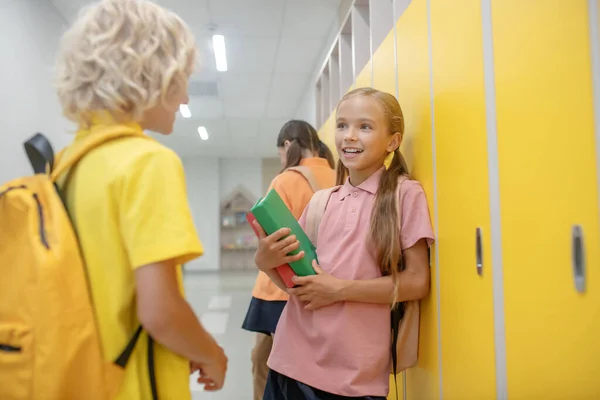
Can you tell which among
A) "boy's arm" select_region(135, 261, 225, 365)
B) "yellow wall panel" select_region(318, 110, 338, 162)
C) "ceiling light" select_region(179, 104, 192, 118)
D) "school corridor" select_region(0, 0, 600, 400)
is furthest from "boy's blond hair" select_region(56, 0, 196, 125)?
"ceiling light" select_region(179, 104, 192, 118)

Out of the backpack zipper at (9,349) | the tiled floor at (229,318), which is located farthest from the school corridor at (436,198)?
the tiled floor at (229,318)

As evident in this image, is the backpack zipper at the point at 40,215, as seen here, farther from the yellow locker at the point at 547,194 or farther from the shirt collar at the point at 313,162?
the shirt collar at the point at 313,162

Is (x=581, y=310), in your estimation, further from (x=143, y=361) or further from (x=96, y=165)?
(x=96, y=165)

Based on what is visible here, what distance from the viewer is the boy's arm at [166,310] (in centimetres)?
76

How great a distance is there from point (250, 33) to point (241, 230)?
8.41m

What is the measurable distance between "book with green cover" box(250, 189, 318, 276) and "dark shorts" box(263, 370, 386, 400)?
310 mm

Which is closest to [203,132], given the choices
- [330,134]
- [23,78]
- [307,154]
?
[23,78]

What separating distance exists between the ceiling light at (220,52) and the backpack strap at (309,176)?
122 inches

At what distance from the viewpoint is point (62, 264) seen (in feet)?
2.43

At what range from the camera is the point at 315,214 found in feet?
4.96

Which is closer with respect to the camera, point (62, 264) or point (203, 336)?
point (62, 264)

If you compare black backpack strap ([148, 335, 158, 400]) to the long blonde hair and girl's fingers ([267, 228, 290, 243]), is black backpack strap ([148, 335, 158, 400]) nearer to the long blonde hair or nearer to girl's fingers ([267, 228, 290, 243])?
girl's fingers ([267, 228, 290, 243])

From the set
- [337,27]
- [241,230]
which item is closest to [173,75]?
[337,27]

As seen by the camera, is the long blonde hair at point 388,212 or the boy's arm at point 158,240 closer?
the boy's arm at point 158,240
